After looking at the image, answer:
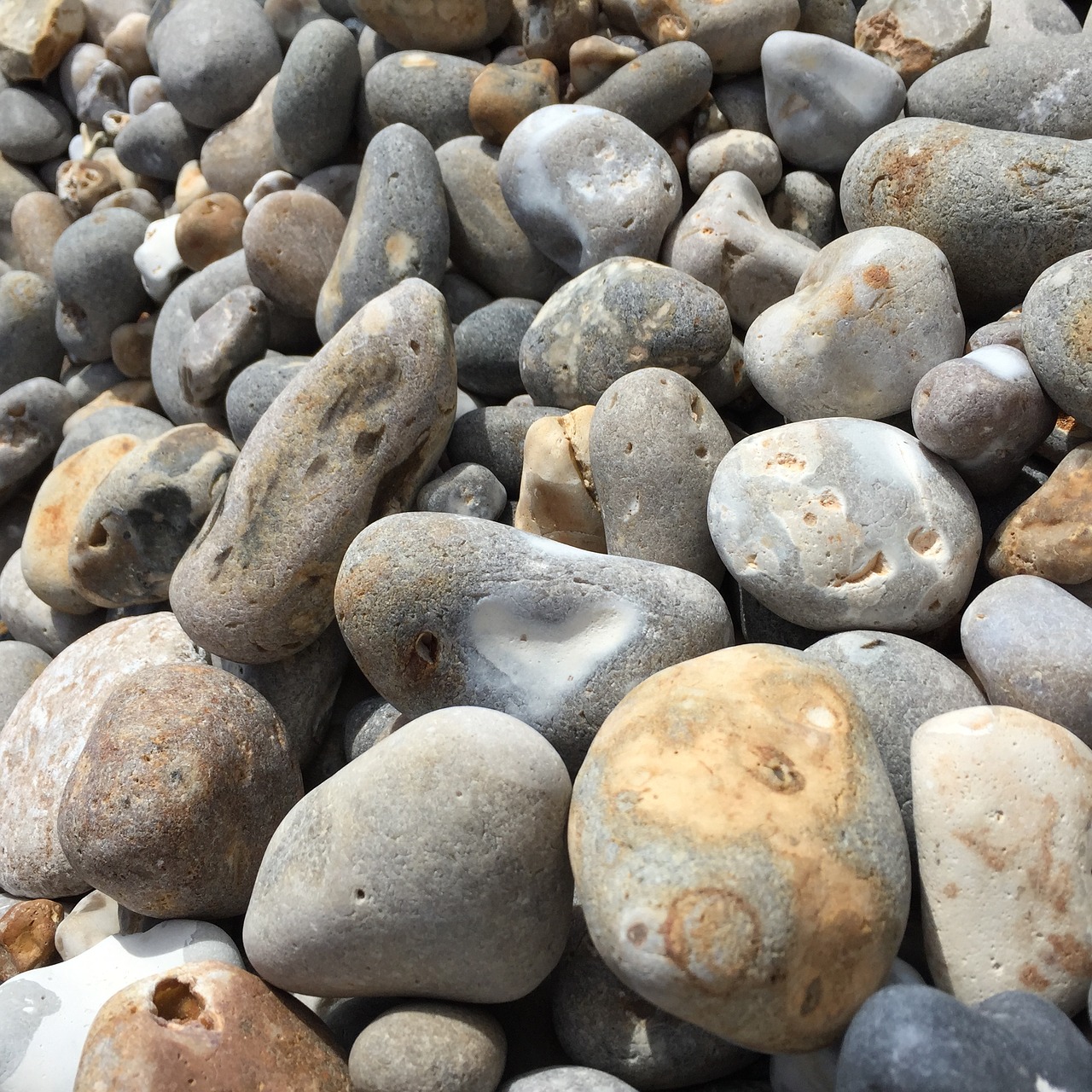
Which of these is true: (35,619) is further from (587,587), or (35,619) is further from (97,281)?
(587,587)

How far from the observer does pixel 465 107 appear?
3049mm

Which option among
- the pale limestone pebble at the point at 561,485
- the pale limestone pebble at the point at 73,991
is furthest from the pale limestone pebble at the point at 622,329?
the pale limestone pebble at the point at 73,991

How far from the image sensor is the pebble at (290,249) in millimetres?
2854

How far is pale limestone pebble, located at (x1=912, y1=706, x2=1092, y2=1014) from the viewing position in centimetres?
148

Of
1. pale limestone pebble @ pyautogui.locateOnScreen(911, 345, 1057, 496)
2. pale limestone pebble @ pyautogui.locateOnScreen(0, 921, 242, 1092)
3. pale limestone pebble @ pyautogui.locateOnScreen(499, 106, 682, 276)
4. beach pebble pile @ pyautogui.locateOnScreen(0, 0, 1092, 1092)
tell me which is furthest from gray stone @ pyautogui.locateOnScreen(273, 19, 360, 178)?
pale limestone pebble @ pyautogui.locateOnScreen(0, 921, 242, 1092)

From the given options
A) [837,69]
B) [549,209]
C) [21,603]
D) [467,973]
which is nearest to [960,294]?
[837,69]

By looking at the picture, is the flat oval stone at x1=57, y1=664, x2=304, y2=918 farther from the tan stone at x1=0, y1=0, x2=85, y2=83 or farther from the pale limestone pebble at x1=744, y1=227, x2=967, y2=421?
the tan stone at x1=0, y1=0, x2=85, y2=83

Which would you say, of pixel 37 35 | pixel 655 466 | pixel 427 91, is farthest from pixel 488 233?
pixel 37 35

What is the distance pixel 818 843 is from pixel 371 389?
4.52 feet

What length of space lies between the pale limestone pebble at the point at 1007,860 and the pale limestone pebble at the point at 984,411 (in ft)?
1.75

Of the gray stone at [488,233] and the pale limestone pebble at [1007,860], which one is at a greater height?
the gray stone at [488,233]

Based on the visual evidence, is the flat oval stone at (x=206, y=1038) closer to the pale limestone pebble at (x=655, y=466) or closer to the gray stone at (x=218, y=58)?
the pale limestone pebble at (x=655, y=466)

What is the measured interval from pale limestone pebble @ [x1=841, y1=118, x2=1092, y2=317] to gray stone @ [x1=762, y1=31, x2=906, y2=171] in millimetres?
233

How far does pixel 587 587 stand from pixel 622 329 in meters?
0.69
